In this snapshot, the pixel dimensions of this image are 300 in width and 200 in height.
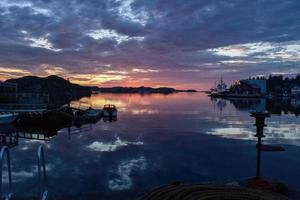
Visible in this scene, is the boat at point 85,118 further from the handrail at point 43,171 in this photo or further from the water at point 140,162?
the handrail at point 43,171

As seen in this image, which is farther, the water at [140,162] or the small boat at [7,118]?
the small boat at [7,118]

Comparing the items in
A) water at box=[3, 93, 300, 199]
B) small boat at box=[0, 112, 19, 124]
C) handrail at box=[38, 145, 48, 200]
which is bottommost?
water at box=[3, 93, 300, 199]

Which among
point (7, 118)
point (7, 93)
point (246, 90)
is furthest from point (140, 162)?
point (246, 90)

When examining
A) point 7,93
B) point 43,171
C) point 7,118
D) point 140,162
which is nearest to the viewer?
point 43,171

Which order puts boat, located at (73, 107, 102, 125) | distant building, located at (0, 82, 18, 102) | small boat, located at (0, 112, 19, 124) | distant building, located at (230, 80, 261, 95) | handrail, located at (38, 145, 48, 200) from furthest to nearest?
distant building, located at (230, 80, 261, 95)
distant building, located at (0, 82, 18, 102)
boat, located at (73, 107, 102, 125)
small boat, located at (0, 112, 19, 124)
handrail, located at (38, 145, 48, 200)

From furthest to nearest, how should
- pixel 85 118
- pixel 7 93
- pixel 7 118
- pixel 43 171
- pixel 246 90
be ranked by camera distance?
pixel 246 90, pixel 7 93, pixel 85 118, pixel 7 118, pixel 43 171

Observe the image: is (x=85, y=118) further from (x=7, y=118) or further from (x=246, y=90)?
(x=246, y=90)

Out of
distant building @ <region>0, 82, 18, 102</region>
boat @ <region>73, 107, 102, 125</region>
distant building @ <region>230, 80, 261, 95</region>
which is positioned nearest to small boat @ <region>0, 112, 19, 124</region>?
boat @ <region>73, 107, 102, 125</region>

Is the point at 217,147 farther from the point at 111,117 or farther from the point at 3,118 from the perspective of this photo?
the point at 111,117

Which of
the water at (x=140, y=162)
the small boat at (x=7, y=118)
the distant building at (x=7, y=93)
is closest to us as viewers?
the water at (x=140, y=162)

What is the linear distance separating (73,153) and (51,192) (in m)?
10.2

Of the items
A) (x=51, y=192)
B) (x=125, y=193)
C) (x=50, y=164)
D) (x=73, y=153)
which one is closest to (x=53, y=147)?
(x=73, y=153)

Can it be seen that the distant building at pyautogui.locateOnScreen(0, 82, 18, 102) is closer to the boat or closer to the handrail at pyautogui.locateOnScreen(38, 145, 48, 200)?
the boat

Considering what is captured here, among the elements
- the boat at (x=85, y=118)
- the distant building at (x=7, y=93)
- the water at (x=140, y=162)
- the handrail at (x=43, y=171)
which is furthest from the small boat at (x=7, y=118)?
the handrail at (x=43, y=171)
